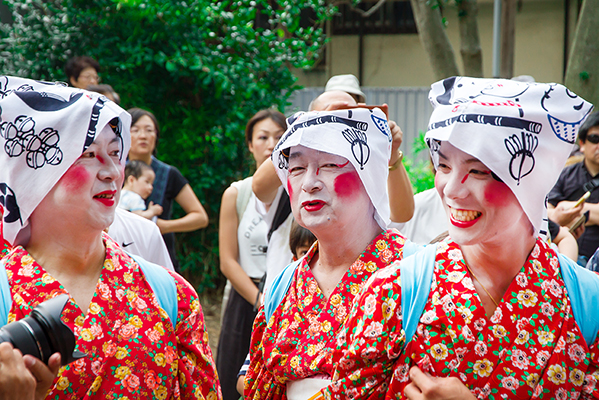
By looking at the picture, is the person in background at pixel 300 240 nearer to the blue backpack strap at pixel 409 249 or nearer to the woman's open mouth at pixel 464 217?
the blue backpack strap at pixel 409 249

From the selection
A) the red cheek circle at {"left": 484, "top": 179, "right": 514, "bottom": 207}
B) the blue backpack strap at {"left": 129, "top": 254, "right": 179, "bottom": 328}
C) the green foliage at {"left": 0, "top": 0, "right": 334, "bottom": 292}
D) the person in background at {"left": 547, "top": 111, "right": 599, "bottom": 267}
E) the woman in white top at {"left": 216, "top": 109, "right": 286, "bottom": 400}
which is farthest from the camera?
the green foliage at {"left": 0, "top": 0, "right": 334, "bottom": 292}

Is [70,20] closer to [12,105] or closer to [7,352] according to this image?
[12,105]

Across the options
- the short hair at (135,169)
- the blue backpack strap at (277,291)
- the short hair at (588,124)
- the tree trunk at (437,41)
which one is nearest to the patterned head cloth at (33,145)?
the blue backpack strap at (277,291)

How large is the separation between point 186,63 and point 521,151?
4.81 meters

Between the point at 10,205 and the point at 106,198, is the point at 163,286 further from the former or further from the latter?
the point at 10,205

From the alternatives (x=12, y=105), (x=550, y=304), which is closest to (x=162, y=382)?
(x=12, y=105)

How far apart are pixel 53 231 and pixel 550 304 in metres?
1.56

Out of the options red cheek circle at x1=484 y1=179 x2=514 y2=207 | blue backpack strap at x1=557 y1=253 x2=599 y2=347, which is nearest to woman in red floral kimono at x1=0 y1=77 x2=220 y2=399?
red cheek circle at x1=484 y1=179 x2=514 y2=207

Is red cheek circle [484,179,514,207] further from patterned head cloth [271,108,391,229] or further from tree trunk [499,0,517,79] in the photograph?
tree trunk [499,0,517,79]

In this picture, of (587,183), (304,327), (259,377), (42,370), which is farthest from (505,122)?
(587,183)

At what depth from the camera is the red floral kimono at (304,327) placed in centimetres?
209

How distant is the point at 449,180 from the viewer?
5.90ft

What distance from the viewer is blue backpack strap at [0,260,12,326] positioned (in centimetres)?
188

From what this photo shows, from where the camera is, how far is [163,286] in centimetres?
216
